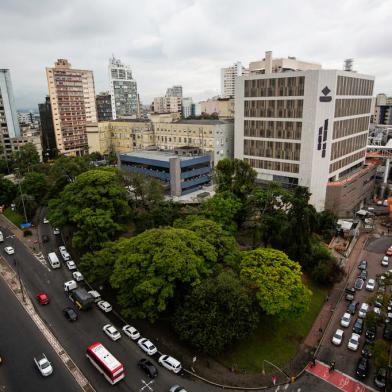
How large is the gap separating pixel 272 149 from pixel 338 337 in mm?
45200

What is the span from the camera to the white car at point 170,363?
30.0 meters

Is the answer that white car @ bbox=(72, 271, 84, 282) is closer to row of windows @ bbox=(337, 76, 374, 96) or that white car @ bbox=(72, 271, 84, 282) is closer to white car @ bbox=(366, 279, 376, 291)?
white car @ bbox=(366, 279, 376, 291)

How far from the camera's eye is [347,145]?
7556 cm

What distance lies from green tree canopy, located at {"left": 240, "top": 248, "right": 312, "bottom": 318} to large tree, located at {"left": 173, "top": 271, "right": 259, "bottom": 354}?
72.0 inches

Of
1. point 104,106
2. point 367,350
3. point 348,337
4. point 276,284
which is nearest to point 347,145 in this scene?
point 348,337

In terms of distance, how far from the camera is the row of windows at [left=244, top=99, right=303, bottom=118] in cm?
6506

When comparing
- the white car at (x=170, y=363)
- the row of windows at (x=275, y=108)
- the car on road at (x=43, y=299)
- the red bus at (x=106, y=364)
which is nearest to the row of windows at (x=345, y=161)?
the row of windows at (x=275, y=108)

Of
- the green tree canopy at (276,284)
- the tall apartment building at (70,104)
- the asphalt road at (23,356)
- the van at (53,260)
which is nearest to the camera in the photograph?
the asphalt road at (23,356)

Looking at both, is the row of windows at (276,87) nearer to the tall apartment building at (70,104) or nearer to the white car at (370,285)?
the white car at (370,285)

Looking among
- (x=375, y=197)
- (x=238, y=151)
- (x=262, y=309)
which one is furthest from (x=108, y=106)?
(x=262, y=309)

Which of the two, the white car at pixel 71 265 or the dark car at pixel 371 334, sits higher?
the white car at pixel 71 265

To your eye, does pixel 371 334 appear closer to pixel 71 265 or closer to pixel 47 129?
pixel 71 265

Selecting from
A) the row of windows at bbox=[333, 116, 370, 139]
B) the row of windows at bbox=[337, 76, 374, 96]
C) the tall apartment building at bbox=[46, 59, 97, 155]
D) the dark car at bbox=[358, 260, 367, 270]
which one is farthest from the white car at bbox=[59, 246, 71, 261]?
the tall apartment building at bbox=[46, 59, 97, 155]

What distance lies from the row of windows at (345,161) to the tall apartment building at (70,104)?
91632mm
